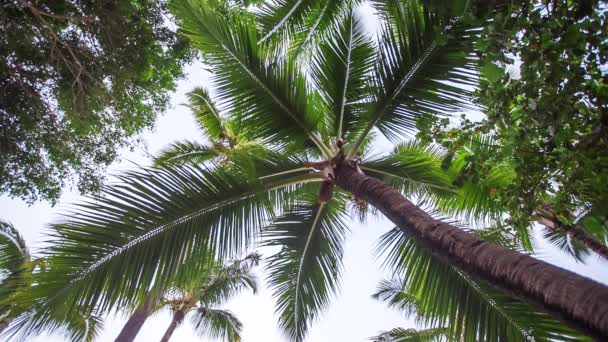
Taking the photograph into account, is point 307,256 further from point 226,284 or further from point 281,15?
point 226,284

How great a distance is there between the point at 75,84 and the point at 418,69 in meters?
5.69

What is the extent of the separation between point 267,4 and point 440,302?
4.85m

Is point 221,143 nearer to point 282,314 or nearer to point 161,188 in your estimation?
point 282,314

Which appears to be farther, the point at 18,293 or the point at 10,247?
the point at 10,247

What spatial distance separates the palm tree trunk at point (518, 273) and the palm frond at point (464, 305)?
993mm

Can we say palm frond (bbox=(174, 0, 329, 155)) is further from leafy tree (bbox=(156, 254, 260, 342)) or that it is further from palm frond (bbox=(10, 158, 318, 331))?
leafy tree (bbox=(156, 254, 260, 342))

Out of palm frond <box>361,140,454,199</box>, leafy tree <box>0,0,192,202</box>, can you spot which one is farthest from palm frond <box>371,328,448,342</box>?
leafy tree <box>0,0,192,202</box>

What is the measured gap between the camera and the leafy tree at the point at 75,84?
6242 millimetres

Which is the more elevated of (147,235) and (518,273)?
(147,235)

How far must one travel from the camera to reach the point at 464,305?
365 cm

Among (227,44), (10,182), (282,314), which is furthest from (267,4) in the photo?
(10,182)

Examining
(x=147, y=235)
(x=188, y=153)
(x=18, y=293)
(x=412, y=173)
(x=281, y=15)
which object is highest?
(x=281, y=15)

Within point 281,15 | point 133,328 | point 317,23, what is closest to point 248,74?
point 281,15

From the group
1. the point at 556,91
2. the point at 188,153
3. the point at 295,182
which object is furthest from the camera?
the point at 188,153
